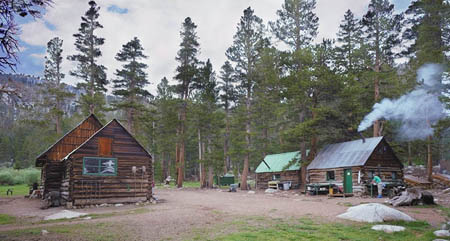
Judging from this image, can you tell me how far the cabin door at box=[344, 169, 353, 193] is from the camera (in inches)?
1044

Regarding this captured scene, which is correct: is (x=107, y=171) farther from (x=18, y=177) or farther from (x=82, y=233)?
(x=18, y=177)

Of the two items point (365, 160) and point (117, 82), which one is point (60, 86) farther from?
point (365, 160)

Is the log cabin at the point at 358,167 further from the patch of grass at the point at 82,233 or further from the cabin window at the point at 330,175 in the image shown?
the patch of grass at the point at 82,233

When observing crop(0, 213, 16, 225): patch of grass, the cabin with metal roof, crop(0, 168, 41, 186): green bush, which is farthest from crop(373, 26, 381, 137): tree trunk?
crop(0, 168, 41, 186): green bush

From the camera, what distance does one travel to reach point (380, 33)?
32.4 m

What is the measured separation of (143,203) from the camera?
2222 centimetres

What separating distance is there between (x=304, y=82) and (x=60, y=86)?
27.6 metres

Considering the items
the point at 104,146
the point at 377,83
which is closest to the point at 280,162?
the point at 377,83

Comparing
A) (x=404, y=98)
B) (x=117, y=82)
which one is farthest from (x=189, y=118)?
(x=404, y=98)

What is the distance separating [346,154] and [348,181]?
8.98 ft

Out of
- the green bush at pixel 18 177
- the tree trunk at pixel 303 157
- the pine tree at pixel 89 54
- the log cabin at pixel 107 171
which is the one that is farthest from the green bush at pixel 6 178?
the tree trunk at pixel 303 157

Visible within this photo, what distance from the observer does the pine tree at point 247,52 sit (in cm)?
3609

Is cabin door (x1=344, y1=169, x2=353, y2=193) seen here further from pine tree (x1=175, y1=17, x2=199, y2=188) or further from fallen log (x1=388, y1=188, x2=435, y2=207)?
pine tree (x1=175, y1=17, x2=199, y2=188)

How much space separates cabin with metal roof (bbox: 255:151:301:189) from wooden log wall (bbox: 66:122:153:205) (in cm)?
1675
